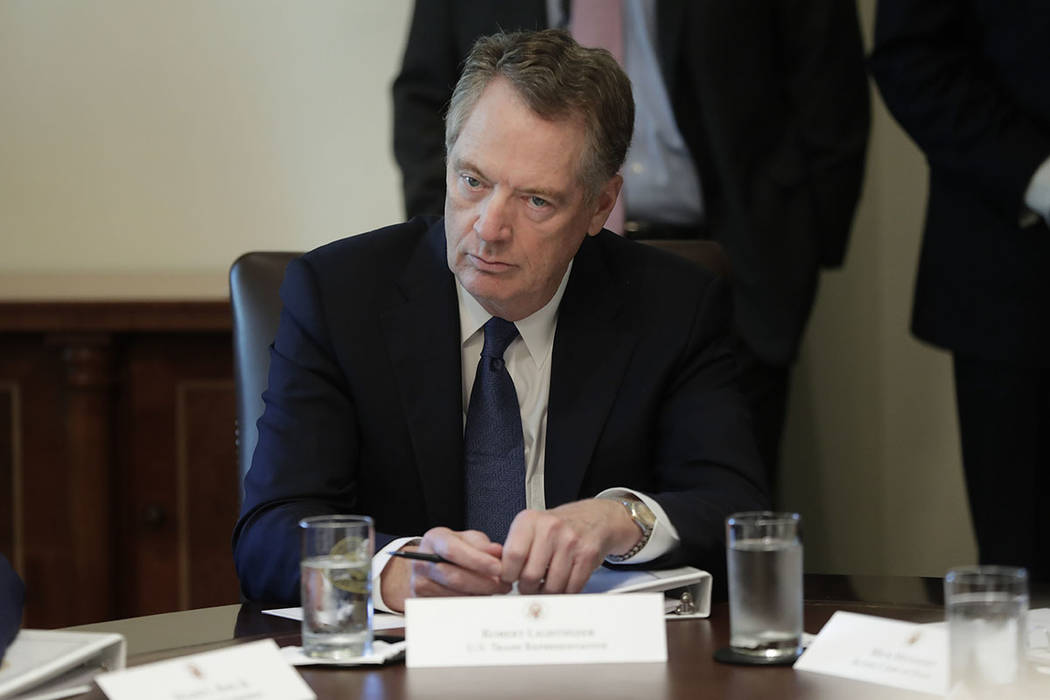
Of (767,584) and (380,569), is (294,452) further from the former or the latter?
(767,584)

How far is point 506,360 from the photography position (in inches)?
84.0

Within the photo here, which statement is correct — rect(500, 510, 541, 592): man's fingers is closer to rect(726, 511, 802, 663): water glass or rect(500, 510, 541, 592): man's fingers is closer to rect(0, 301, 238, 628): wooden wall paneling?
rect(726, 511, 802, 663): water glass

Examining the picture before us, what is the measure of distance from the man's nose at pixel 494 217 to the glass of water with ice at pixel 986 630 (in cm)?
94

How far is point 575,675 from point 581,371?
857mm

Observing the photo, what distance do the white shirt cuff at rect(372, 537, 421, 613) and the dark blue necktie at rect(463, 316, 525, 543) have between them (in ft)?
1.13

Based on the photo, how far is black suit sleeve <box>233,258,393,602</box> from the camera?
180 cm

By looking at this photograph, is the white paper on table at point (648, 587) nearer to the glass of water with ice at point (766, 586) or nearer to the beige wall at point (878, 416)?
the glass of water with ice at point (766, 586)

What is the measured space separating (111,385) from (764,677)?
8.17ft

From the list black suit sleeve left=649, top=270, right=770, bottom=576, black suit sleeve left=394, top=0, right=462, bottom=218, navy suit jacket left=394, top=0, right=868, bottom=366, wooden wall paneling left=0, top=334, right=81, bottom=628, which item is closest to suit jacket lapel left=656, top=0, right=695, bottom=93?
navy suit jacket left=394, top=0, right=868, bottom=366

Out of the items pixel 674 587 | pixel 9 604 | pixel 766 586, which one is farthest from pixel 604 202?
pixel 9 604

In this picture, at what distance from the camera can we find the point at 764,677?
1277 mm

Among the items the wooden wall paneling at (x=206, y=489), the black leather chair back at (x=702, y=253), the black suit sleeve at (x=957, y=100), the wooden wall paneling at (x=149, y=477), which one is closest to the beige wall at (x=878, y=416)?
the black suit sleeve at (x=957, y=100)

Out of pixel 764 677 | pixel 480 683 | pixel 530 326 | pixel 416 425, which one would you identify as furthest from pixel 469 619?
pixel 530 326

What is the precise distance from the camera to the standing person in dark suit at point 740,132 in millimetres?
3254
